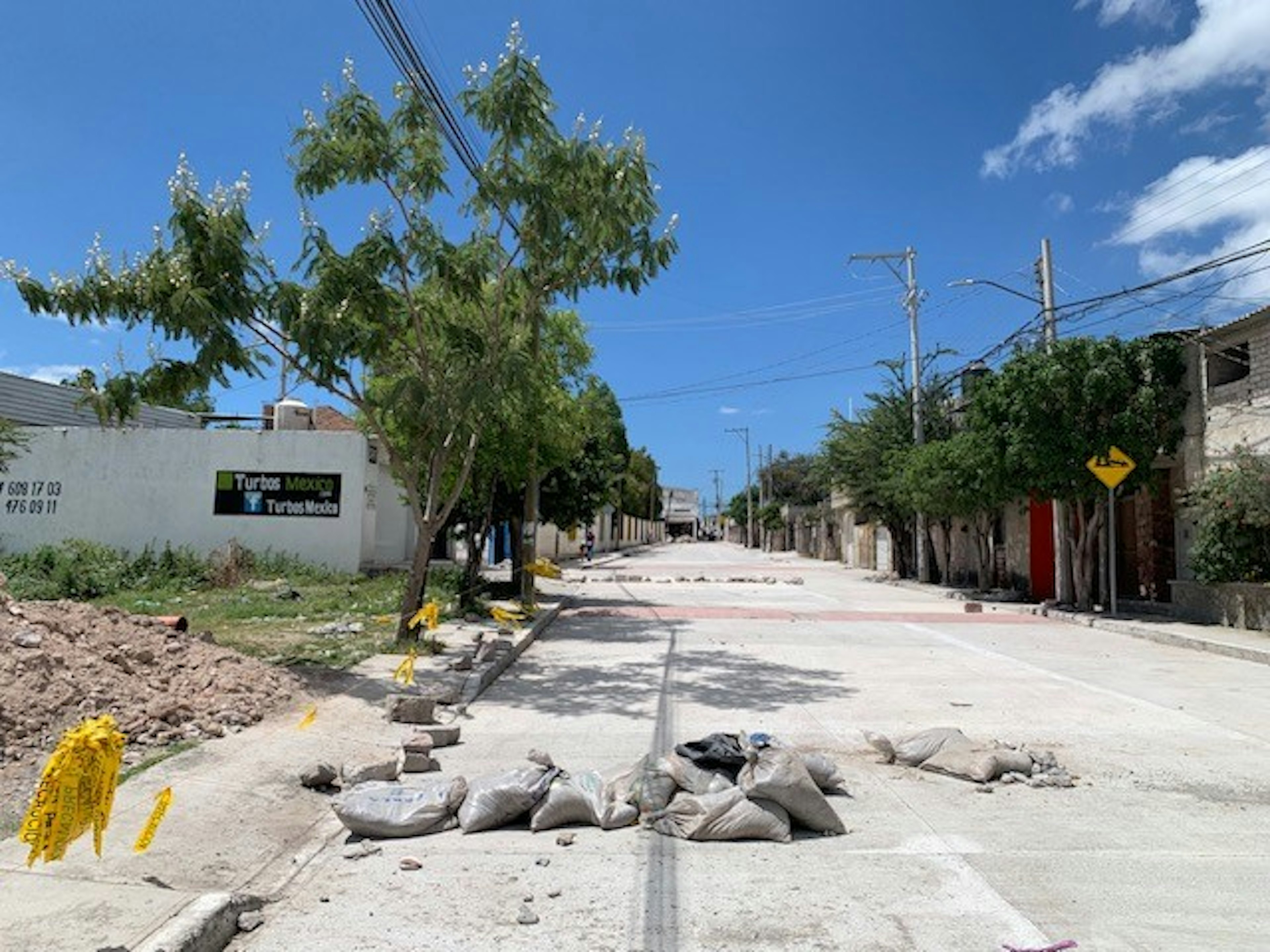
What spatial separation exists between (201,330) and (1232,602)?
17.3 metres

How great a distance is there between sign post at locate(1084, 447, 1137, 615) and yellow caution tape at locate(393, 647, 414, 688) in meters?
14.0

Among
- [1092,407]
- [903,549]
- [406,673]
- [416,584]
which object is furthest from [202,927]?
[903,549]

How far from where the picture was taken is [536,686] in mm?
11867

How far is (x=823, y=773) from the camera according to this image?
22.1ft

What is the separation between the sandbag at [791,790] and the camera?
19.0ft

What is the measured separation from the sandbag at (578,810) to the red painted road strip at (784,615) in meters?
14.6

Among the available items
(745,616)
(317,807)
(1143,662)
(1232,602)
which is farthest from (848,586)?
(317,807)

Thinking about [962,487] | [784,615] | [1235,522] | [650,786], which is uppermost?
[962,487]

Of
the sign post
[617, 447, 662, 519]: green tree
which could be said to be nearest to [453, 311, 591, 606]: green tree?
the sign post

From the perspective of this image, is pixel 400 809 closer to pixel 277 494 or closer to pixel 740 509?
pixel 277 494

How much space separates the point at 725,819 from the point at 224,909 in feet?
8.82

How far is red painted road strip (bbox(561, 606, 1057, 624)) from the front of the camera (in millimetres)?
21141

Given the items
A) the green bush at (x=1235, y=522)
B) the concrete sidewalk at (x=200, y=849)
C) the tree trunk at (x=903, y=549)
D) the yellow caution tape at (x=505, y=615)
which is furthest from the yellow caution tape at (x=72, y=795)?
the tree trunk at (x=903, y=549)

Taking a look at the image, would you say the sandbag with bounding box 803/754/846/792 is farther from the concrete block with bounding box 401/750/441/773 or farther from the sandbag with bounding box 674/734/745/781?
the concrete block with bounding box 401/750/441/773
